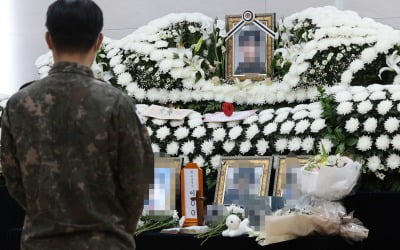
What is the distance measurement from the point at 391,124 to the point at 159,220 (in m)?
1.47

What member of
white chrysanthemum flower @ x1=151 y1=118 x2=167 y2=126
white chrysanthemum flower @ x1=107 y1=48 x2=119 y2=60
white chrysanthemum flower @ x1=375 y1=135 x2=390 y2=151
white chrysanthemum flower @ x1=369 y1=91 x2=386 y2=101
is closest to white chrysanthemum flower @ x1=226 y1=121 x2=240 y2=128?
white chrysanthemum flower @ x1=151 y1=118 x2=167 y2=126

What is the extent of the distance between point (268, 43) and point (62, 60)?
359 centimetres

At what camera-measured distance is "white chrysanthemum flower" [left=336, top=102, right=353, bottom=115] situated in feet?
15.5

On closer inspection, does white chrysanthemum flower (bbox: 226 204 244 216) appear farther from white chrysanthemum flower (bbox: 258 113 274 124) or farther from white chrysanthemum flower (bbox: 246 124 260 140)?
white chrysanthemum flower (bbox: 258 113 274 124)

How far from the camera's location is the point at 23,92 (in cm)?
226

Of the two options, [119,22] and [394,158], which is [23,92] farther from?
[119,22]

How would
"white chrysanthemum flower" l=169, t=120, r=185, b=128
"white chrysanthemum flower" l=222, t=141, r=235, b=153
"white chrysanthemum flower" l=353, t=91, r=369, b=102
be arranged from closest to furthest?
"white chrysanthemum flower" l=353, t=91, r=369, b=102 → "white chrysanthemum flower" l=222, t=141, r=235, b=153 → "white chrysanthemum flower" l=169, t=120, r=185, b=128

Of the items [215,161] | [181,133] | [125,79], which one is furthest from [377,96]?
[125,79]

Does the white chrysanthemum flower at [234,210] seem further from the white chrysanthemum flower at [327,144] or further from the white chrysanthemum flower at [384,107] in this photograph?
the white chrysanthemum flower at [384,107]

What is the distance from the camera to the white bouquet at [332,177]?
416cm

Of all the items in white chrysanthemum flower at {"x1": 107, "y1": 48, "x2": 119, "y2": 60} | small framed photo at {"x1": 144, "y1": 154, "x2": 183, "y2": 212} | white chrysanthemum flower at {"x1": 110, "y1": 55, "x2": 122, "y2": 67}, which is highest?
white chrysanthemum flower at {"x1": 107, "y1": 48, "x2": 119, "y2": 60}

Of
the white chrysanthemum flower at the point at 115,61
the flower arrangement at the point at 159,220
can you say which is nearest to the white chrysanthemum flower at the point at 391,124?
the flower arrangement at the point at 159,220

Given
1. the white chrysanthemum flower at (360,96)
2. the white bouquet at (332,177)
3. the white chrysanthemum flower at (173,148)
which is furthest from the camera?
the white chrysanthemum flower at (173,148)

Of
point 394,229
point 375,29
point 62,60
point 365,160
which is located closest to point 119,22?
point 375,29
